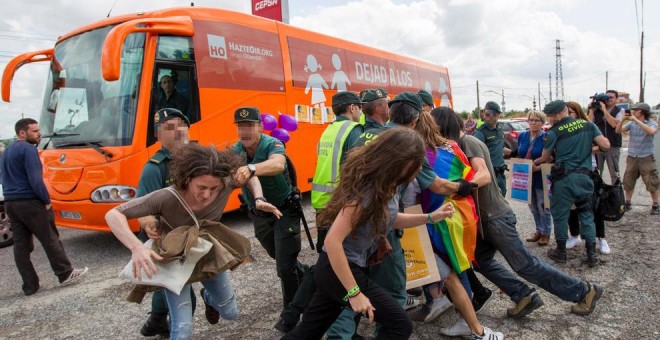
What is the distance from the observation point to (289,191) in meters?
3.44

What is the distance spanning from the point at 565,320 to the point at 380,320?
195cm

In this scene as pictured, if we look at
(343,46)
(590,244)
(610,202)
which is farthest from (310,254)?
(343,46)

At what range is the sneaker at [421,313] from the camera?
3.34 meters

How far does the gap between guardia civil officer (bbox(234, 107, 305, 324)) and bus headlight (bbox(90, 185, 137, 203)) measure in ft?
8.66

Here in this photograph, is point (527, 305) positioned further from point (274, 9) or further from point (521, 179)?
point (274, 9)

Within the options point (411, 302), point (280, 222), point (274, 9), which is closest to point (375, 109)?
point (280, 222)

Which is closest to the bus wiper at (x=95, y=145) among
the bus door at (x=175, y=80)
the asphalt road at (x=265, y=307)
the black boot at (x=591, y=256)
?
the bus door at (x=175, y=80)

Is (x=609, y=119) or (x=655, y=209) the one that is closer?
(x=655, y=209)

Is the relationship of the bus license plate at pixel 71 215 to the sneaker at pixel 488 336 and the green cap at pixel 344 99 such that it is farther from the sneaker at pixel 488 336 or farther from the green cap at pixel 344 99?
the sneaker at pixel 488 336

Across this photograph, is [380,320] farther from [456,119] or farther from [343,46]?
[343,46]

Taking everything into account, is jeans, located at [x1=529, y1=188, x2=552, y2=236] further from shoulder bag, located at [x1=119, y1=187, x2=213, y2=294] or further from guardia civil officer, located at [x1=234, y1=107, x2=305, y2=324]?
shoulder bag, located at [x1=119, y1=187, x2=213, y2=294]

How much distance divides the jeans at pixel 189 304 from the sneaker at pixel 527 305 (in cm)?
211

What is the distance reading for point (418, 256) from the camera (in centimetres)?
290

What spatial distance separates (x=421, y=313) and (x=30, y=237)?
4.20 m
